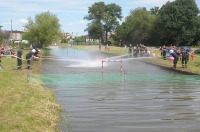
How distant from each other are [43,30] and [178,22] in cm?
3329

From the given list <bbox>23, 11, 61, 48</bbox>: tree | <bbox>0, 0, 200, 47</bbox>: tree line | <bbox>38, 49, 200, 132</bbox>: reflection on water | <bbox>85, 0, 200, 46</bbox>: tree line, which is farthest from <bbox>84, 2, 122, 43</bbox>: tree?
<bbox>38, 49, 200, 132</bbox>: reflection on water

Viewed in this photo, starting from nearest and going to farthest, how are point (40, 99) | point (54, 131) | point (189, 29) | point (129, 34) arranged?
point (54, 131)
point (40, 99)
point (189, 29)
point (129, 34)

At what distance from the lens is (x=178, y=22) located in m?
88.3

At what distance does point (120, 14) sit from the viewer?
139000 millimetres

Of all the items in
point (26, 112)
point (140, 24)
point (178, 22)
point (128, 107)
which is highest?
point (140, 24)

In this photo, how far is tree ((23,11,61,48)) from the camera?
297 ft

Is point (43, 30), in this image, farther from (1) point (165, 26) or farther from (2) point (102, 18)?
(2) point (102, 18)

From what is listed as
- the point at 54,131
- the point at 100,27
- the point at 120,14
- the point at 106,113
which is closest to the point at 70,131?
the point at 54,131

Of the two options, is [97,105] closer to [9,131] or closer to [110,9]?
[9,131]

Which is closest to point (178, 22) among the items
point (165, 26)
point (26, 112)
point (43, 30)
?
point (165, 26)

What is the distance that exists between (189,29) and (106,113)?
265ft

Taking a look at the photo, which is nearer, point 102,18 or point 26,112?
point 26,112

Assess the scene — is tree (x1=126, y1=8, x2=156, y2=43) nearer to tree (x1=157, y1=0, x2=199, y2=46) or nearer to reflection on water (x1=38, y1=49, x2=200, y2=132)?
tree (x1=157, y1=0, x2=199, y2=46)

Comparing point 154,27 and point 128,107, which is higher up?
point 154,27
